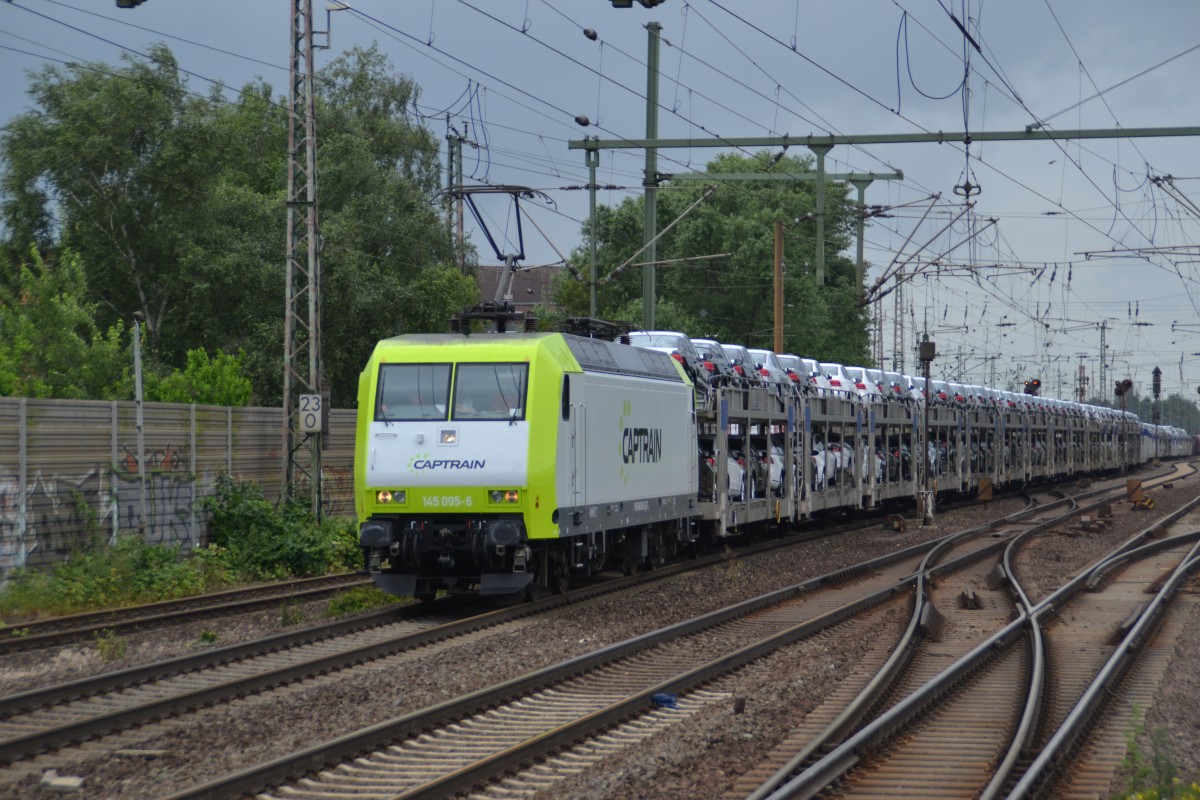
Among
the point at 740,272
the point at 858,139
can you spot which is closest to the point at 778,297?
the point at 858,139

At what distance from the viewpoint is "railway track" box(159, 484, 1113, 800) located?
27.6 ft

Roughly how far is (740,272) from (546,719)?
53.5m

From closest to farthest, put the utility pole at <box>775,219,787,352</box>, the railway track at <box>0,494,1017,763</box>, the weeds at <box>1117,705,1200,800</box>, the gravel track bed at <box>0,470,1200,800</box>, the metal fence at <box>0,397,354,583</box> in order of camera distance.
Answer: the weeds at <box>1117,705,1200,800</box> < the gravel track bed at <box>0,470,1200,800</box> < the railway track at <box>0,494,1017,763</box> < the metal fence at <box>0,397,354,583</box> < the utility pole at <box>775,219,787,352</box>

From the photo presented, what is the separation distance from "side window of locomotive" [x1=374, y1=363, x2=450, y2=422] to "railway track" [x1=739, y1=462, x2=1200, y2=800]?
5.92 meters

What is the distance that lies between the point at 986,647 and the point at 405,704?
5.68 m

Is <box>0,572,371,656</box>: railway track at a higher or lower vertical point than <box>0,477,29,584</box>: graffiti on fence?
lower

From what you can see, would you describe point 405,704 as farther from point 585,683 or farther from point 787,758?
point 787,758

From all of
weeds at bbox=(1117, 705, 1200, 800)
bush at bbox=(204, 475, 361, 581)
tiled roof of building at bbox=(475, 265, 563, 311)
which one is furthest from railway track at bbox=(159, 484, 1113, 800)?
tiled roof of building at bbox=(475, 265, 563, 311)

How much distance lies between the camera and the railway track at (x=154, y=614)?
46.3 feet

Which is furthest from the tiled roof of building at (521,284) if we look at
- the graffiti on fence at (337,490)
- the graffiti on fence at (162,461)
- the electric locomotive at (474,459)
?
the electric locomotive at (474,459)

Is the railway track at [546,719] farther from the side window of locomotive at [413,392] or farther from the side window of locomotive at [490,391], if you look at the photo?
the side window of locomotive at [413,392]

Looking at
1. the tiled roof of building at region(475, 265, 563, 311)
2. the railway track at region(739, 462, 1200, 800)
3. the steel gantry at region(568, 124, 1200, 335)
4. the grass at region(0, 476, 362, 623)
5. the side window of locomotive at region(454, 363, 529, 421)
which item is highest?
the tiled roof of building at region(475, 265, 563, 311)

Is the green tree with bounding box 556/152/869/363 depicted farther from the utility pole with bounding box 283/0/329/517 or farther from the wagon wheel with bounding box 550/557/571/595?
the wagon wheel with bounding box 550/557/571/595

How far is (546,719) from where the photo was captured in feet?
34.5
